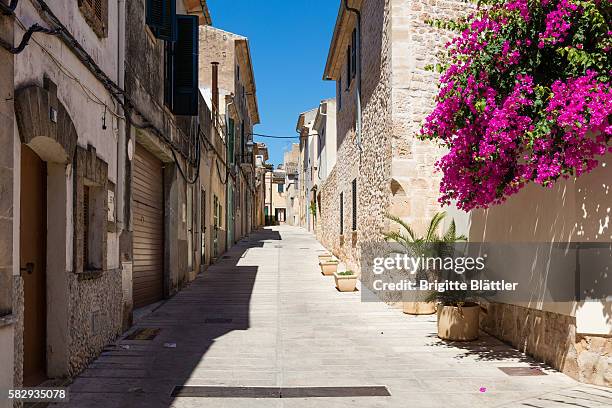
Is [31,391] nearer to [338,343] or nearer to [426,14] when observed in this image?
[338,343]

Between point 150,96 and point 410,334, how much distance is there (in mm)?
5700

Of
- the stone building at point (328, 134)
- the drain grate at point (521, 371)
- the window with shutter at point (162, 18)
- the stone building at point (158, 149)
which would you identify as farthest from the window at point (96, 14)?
the stone building at point (328, 134)

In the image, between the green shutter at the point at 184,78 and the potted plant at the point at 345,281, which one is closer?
the green shutter at the point at 184,78

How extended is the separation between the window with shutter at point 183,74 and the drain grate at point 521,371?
7.76 metres

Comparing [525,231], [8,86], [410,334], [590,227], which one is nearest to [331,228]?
[410,334]

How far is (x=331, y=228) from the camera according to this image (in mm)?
22672

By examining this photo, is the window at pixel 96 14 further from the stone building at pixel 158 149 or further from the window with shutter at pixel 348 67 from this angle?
the window with shutter at pixel 348 67

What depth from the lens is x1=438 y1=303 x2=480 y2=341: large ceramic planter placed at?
8039 mm

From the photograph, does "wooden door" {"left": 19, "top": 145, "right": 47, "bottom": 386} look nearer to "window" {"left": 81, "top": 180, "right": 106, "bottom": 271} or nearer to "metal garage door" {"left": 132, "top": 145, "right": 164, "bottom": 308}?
"window" {"left": 81, "top": 180, "right": 106, "bottom": 271}

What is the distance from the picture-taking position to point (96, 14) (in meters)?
6.89

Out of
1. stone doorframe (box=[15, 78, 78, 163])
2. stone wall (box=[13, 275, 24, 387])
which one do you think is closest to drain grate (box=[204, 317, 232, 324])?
stone doorframe (box=[15, 78, 78, 163])

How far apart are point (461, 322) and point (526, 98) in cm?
348

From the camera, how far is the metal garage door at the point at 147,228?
9.98 m

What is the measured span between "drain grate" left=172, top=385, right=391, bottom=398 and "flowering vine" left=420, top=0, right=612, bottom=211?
7.84ft
